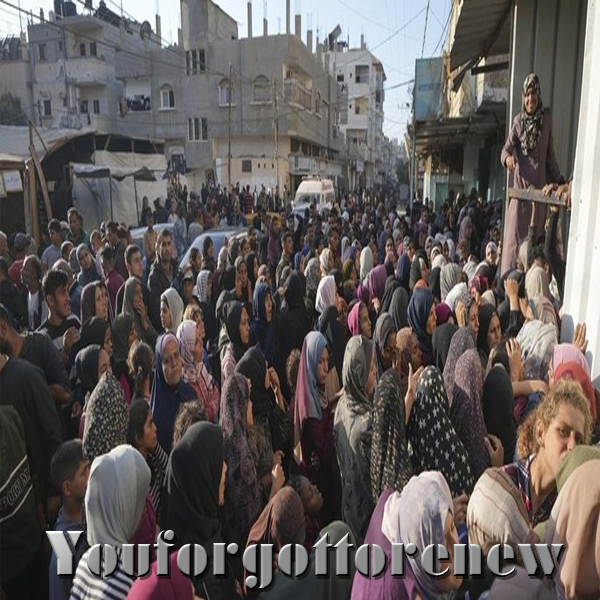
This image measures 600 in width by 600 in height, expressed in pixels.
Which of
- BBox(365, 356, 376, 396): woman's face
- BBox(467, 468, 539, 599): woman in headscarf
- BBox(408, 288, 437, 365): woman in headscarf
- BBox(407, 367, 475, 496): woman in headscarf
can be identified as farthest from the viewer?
BBox(408, 288, 437, 365): woman in headscarf

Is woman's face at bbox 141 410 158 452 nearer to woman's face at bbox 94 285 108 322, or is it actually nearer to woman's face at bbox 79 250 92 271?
woman's face at bbox 94 285 108 322

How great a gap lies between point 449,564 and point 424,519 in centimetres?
17

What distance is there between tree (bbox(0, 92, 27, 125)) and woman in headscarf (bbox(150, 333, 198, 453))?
3371 cm

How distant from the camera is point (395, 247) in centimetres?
815

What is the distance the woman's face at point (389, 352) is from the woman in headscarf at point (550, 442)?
142 cm

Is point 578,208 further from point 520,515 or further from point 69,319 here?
point 69,319

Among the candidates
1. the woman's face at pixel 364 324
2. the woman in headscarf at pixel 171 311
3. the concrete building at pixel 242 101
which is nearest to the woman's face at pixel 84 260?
the woman in headscarf at pixel 171 311

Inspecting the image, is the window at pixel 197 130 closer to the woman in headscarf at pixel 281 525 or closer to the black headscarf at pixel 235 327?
the black headscarf at pixel 235 327

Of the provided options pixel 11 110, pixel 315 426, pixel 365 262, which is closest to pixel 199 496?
pixel 315 426

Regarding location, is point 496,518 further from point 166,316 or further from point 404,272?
point 404,272

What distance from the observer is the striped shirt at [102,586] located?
1956 mm

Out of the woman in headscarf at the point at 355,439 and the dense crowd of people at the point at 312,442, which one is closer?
the dense crowd of people at the point at 312,442

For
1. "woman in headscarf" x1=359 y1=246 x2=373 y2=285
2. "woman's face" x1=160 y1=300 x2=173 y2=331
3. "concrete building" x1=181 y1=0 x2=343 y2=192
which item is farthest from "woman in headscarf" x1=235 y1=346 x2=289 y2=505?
"concrete building" x1=181 y1=0 x2=343 y2=192

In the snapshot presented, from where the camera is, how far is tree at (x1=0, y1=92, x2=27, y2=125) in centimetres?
3211
